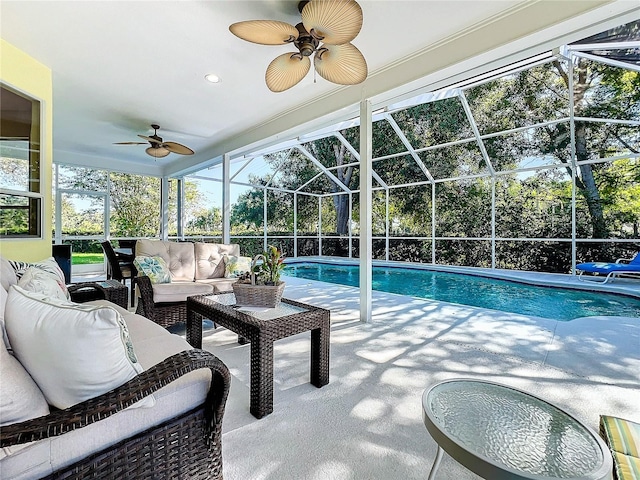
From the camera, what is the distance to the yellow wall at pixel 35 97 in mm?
3115

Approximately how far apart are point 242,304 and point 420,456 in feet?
4.99

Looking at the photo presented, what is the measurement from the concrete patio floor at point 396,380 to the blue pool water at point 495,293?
1.08 meters

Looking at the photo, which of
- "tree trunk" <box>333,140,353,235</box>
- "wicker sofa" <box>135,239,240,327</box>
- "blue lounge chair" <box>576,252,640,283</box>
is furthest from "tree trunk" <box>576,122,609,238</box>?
"wicker sofa" <box>135,239,240,327</box>

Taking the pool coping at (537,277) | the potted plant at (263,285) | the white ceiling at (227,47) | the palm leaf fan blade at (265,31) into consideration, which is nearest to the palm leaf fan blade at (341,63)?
the palm leaf fan blade at (265,31)

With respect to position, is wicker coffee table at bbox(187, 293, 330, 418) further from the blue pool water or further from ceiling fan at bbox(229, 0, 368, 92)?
the blue pool water

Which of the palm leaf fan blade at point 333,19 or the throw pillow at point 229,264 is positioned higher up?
the palm leaf fan blade at point 333,19

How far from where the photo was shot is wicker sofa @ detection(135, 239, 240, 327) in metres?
3.27

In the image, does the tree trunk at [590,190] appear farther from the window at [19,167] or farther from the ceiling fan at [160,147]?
the window at [19,167]

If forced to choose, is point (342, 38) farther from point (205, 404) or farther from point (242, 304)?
point (205, 404)

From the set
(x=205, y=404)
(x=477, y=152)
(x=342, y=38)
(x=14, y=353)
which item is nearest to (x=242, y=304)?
(x=205, y=404)

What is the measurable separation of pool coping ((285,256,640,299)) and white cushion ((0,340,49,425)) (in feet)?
25.9

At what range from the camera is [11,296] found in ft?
3.53

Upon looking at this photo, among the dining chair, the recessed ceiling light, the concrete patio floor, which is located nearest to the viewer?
the concrete patio floor

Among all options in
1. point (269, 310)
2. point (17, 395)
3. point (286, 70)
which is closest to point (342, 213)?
point (286, 70)
